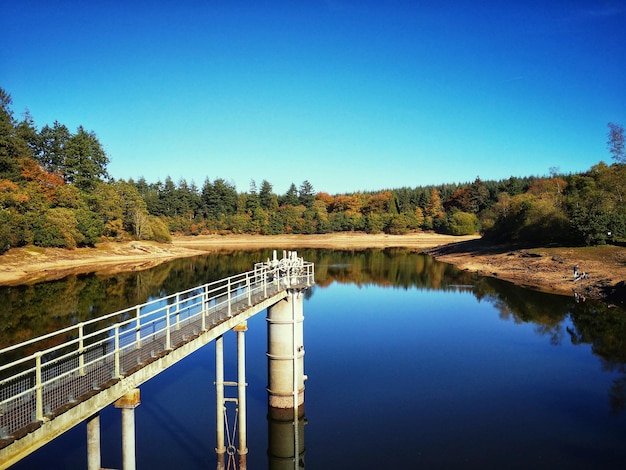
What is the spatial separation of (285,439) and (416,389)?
802 centimetres

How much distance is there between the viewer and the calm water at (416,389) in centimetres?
1948

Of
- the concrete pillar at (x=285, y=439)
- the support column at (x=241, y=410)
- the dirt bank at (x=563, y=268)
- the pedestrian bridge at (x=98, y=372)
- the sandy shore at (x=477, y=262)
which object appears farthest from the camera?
the sandy shore at (x=477, y=262)

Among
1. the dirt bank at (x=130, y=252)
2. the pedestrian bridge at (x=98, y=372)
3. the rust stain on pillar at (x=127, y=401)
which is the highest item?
the pedestrian bridge at (x=98, y=372)

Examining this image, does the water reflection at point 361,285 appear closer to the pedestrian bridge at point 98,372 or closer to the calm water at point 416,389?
the calm water at point 416,389

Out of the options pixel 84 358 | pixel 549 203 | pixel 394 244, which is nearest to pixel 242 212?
pixel 394 244

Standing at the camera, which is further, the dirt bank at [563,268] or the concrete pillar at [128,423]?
the dirt bank at [563,268]

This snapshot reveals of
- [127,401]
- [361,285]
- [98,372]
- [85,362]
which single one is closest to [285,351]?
[127,401]

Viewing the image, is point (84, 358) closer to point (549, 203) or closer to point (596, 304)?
point (596, 304)

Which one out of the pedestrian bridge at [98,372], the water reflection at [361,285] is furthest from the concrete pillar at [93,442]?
the water reflection at [361,285]

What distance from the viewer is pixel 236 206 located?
171m

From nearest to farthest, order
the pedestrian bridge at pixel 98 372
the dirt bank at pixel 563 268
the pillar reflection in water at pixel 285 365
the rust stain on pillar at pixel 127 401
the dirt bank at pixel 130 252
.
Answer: the pedestrian bridge at pixel 98 372 → the rust stain on pillar at pixel 127 401 → the pillar reflection in water at pixel 285 365 → the dirt bank at pixel 563 268 → the dirt bank at pixel 130 252

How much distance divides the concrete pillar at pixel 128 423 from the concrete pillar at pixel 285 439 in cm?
780

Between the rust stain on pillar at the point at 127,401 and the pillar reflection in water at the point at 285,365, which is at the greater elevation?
the rust stain on pillar at the point at 127,401

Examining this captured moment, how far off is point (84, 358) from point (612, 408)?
22718 mm
